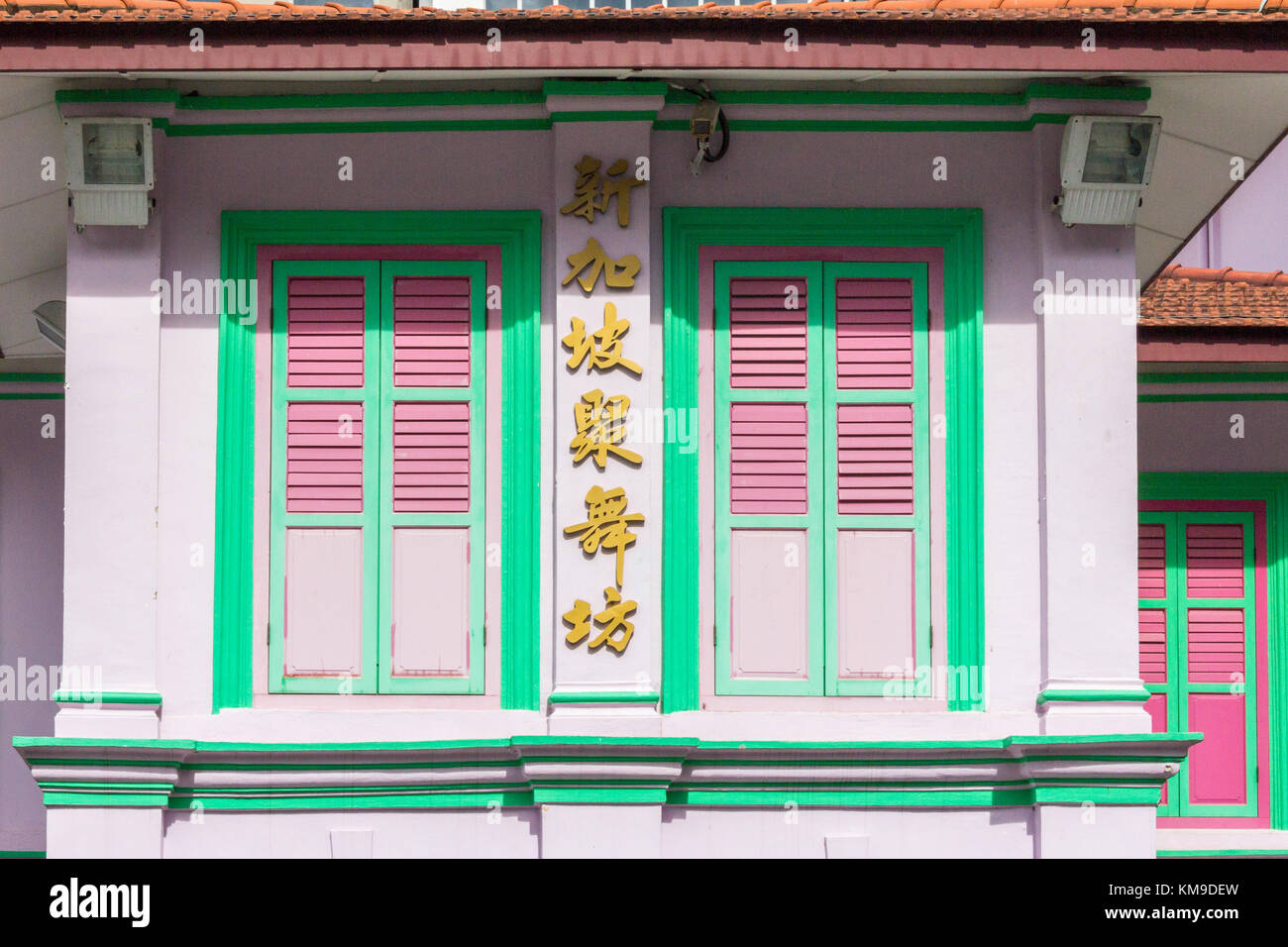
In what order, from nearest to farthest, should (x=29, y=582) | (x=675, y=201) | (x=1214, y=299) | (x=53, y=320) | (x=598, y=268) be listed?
(x=598, y=268)
(x=675, y=201)
(x=53, y=320)
(x=29, y=582)
(x=1214, y=299)

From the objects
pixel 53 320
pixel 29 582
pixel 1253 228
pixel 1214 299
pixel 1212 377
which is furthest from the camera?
pixel 1253 228

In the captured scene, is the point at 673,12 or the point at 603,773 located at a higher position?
the point at 673,12

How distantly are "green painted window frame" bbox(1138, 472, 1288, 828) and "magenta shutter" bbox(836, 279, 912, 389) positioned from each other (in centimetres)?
403

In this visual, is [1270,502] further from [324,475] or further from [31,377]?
[31,377]

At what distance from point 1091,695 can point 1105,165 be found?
2.21 metres

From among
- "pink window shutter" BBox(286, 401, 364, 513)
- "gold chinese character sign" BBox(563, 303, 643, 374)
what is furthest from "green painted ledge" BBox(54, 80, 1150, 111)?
"pink window shutter" BBox(286, 401, 364, 513)

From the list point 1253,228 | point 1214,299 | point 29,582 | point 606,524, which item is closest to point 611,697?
point 606,524

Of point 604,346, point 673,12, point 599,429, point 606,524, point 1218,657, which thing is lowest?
point 1218,657

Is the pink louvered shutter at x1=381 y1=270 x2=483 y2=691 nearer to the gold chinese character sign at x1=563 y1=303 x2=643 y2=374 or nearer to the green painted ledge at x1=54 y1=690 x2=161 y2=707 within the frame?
the gold chinese character sign at x1=563 y1=303 x2=643 y2=374

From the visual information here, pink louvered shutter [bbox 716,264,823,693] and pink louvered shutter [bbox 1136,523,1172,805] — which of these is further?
pink louvered shutter [bbox 1136,523,1172,805]

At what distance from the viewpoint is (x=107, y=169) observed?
7.24 meters

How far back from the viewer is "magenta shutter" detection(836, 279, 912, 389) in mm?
7363

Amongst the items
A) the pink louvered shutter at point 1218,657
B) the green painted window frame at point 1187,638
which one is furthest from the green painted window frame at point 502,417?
the pink louvered shutter at point 1218,657

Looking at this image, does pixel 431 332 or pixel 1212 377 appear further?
pixel 1212 377
